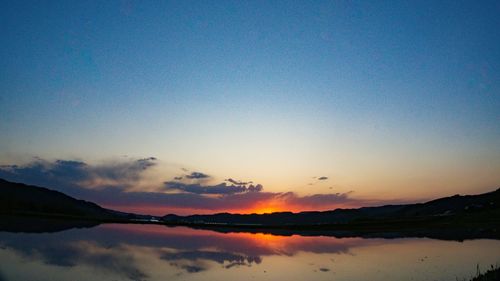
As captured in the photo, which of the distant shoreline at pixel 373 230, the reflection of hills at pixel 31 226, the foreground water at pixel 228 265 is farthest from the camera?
the distant shoreline at pixel 373 230

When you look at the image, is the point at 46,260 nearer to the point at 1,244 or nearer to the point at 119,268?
the point at 119,268

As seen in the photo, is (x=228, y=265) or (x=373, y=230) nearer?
(x=228, y=265)

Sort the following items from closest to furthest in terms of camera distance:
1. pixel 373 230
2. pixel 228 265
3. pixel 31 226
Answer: pixel 228 265 < pixel 31 226 < pixel 373 230

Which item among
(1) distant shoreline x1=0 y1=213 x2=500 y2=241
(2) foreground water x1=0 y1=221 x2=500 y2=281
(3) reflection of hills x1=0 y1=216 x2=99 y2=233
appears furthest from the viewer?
(1) distant shoreline x1=0 y1=213 x2=500 y2=241

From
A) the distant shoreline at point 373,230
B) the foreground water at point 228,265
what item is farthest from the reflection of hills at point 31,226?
the foreground water at point 228,265

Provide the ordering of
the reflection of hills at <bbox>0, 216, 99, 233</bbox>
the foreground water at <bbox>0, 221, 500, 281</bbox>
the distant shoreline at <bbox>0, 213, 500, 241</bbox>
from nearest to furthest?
the foreground water at <bbox>0, 221, 500, 281</bbox>, the reflection of hills at <bbox>0, 216, 99, 233</bbox>, the distant shoreline at <bbox>0, 213, 500, 241</bbox>

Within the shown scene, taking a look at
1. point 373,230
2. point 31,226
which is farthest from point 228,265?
point 373,230

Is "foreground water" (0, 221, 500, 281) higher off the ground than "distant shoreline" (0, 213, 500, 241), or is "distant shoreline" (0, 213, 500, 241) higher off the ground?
"distant shoreline" (0, 213, 500, 241)

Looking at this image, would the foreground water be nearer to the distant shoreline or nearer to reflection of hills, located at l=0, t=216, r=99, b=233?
reflection of hills, located at l=0, t=216, r=99, b=233

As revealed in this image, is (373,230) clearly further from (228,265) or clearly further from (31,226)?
(31,226)

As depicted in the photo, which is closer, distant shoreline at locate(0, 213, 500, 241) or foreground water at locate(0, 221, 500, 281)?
foreground water at locate(0, 221, 500, 281)

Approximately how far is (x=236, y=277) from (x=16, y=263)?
11.3 meters

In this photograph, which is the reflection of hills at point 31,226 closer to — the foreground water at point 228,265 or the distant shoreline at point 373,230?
the distant shoreline at point 373,230

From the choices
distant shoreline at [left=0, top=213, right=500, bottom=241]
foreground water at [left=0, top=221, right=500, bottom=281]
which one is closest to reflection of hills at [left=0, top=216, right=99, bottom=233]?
distant shoreline at [left=0, top=213, right=500, bottom=241]
